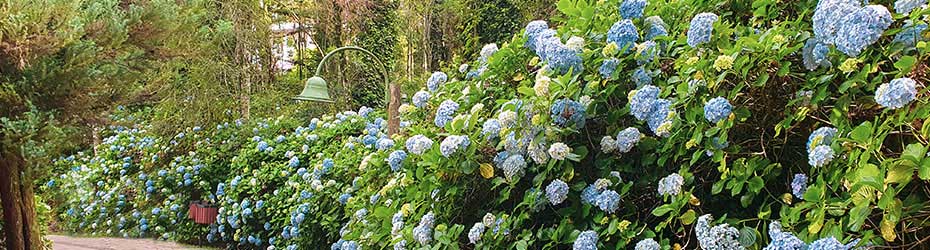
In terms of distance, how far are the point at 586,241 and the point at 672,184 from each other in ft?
0.67

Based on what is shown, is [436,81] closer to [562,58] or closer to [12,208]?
[562,58]

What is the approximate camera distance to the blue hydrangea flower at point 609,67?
145cm

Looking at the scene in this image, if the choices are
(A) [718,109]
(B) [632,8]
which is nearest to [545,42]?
(B) [632,8]

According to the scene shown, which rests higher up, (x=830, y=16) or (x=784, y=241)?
(x=830, y=16)

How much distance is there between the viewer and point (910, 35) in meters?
1.01

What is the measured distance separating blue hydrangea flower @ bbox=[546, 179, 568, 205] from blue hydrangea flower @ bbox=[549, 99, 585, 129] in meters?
0.12

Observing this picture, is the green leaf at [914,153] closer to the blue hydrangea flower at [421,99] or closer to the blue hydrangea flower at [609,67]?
the blue hydrangea flower at [609,67]

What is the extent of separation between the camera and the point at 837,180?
3.32 feet

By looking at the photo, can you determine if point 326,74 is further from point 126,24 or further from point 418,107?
point 418,107

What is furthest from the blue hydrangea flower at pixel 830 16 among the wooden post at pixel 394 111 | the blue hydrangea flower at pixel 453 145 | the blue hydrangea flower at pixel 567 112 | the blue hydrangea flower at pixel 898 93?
the wooden post at pixel 394 111

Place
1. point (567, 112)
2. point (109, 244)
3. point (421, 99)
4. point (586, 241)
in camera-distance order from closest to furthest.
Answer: point (586, 241), point (567, 112), point (421, 99), point (109, 244)

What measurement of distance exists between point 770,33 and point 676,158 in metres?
0.27

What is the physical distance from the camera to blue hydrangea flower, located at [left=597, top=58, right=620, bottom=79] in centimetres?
145

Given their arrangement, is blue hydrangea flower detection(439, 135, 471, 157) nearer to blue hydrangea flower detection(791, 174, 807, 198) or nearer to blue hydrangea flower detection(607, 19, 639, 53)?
blue hydrangea flower detection(607, 19, 639, 53)
